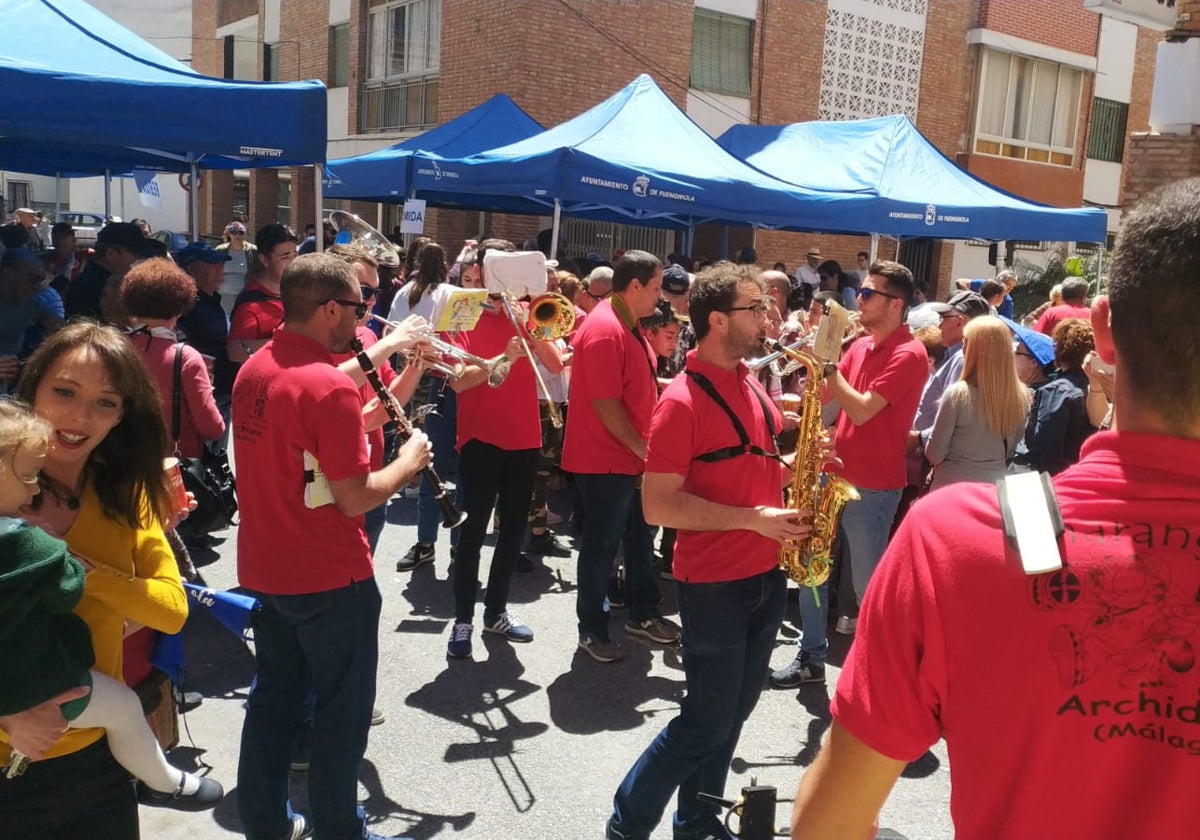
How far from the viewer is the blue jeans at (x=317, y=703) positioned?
118 inches

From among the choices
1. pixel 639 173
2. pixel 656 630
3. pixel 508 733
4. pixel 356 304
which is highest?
pixel 639 173

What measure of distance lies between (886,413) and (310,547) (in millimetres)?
2908

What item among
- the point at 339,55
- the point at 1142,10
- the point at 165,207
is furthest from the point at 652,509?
the point at 165,207

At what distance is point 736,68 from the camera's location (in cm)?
1964

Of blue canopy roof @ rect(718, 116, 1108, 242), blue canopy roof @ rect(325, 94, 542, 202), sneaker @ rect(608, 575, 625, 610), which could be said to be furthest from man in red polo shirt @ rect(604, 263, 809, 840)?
blue canopy roof @ rect(718, 116, 1108, 242)

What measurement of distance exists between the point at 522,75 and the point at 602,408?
44.8 feet

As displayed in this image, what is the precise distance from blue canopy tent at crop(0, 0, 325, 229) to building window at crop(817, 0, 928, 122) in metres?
15.9

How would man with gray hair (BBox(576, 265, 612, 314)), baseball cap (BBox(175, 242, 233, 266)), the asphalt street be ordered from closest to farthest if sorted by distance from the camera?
the asphalt street, baseball cap (BBox(175, 242, 233, 266)), man with gray hair (BBox(576, 265, 612, 314))

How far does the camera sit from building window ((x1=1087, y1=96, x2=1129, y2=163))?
80.5ft

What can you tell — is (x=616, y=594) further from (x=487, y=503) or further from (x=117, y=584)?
(x=117, y=584)

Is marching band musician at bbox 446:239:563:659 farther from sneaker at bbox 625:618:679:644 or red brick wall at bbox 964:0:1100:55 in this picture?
red brick wall at bbox 964:0:1100:55

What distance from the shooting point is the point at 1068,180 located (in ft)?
79.5

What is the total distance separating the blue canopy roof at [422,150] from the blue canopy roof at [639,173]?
492 millimetres

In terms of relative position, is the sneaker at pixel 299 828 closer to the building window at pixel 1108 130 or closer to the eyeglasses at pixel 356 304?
the eyeglasses at pixel 356 304
